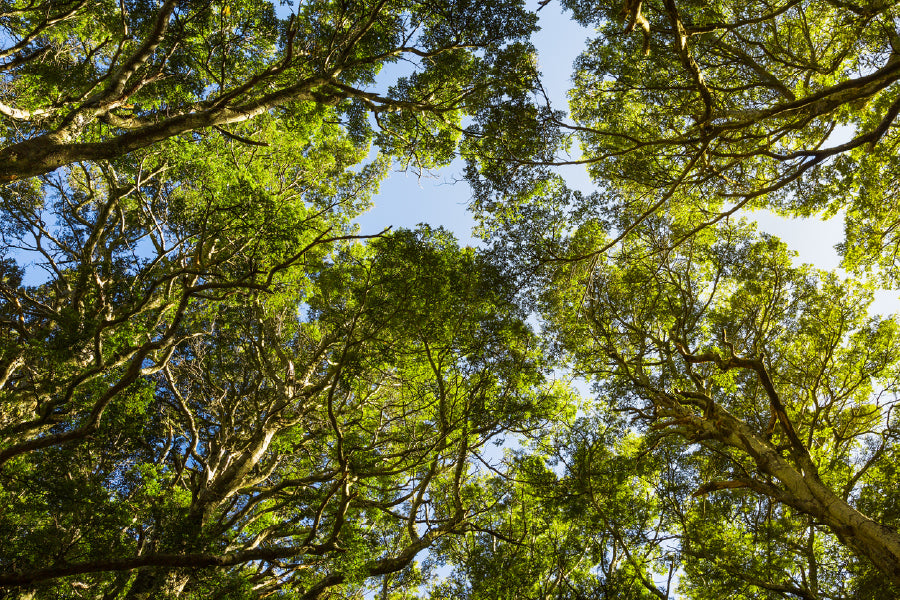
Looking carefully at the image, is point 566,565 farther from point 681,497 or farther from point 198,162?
point 198,162

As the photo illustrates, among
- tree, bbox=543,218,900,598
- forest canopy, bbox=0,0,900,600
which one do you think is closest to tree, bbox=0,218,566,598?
forest canopy, bbox=0,0,900,600

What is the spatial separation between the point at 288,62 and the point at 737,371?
1218cm

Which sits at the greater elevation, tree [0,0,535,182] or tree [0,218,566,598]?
tree [0,0,535,182]

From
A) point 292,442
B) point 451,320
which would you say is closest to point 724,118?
point 451,320

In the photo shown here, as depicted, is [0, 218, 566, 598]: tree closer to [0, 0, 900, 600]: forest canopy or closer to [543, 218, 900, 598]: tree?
[0, 0, 900, 600]: forest canopy

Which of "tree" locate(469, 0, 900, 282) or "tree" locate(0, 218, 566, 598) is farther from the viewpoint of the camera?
"tree" locate(469, 0, 900, 282)

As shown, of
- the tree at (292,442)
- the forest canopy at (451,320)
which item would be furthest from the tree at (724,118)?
the tree at (292,442)

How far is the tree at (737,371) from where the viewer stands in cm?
941

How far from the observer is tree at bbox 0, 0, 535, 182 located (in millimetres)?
8148

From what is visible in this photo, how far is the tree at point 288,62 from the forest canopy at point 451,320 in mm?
83

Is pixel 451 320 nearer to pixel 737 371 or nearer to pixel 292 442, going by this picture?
pixel 292 442

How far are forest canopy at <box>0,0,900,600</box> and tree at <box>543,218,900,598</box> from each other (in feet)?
0.28

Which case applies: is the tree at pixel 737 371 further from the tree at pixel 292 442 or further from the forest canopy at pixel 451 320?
the tree at pixel 292 442

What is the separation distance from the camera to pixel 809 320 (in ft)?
37.2
